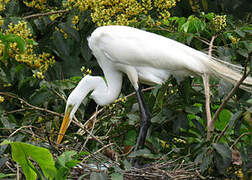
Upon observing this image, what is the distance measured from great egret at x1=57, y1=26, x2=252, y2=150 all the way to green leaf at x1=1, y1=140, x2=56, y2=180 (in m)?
0.76

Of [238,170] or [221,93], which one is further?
[221,93]

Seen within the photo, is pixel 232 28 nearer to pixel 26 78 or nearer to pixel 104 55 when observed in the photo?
pixel 104 55

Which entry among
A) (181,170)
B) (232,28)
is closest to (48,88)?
(181,170)

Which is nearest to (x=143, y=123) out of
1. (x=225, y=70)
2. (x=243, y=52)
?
(x=225, y=70)

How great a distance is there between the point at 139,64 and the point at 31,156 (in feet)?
4.17

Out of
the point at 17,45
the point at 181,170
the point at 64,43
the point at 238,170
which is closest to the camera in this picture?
the point at 238,170

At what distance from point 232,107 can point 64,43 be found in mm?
1392

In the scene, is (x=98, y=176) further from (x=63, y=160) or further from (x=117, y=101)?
(x=117, y=101)

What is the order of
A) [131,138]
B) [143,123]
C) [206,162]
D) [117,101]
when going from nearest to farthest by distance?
1. [206,162]
2. [117,101]
3. [143,123]
4. [131,138]

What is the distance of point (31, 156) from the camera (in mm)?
1317

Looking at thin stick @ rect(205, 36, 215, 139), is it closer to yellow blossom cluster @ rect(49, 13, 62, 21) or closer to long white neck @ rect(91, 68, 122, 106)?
long white neck @ rect(91, 68, 122, 106)

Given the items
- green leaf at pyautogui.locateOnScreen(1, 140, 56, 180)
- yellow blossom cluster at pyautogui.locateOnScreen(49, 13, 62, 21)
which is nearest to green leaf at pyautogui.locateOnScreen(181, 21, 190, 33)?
yellow blossom cluster at pyautogui.locateOnScreen(49, 13, 62, 21)

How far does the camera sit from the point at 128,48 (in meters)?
2.40

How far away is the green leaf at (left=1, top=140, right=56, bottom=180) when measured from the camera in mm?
1244
